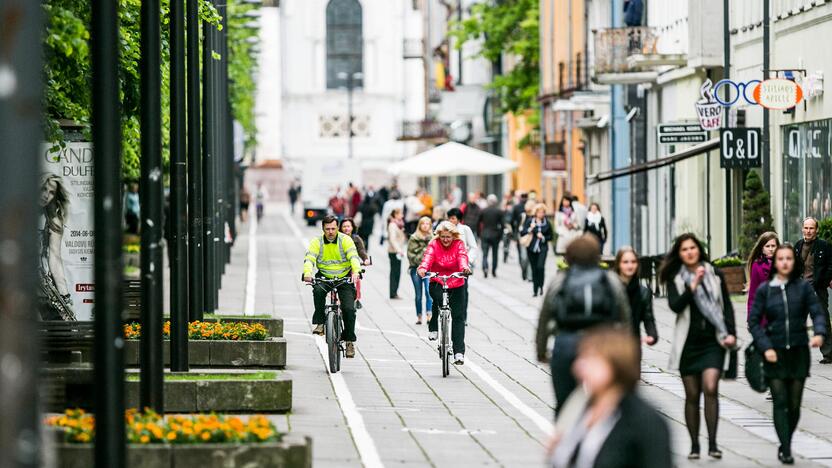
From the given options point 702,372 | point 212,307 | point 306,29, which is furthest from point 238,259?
point 306,29

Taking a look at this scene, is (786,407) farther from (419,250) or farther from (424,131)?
(424,131)

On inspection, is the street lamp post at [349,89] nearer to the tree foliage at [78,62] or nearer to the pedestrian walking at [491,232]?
the pedestrian walking at [491,232]

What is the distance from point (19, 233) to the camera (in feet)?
Answer: 18.1

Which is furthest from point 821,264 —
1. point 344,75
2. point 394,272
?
point 344,75

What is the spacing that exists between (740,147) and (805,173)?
1144mm

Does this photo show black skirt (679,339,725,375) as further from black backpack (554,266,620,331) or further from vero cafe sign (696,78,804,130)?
vero cafe sign (696,78,804,130)

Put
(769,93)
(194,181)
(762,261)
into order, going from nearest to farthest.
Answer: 1. (762,261)
2. (194,181)
3. (769,93)

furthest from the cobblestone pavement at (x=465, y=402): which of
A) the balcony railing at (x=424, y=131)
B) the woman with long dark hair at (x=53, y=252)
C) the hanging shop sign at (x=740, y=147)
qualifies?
the balcony railing at (x=424, y=131)

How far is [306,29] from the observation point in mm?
129000

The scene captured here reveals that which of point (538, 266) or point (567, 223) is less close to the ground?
point (567, 223)

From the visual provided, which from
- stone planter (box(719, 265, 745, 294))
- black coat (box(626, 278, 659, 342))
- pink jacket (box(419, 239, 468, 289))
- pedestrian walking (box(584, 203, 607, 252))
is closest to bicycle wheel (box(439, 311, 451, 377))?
pink jacket (box(419, 239, 468, 289))

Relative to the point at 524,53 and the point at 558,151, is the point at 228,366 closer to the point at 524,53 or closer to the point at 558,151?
the point at 558,151

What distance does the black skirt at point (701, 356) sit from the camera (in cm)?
1240

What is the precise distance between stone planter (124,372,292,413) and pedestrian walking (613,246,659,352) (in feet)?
9.71
